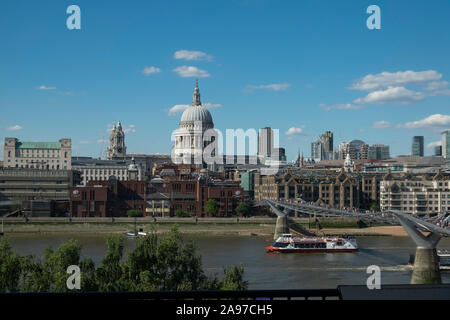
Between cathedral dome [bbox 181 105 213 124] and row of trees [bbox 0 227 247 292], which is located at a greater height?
cathedral dome [bbox 181 105 213 124]

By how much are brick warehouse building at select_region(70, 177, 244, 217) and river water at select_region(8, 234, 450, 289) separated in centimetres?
568

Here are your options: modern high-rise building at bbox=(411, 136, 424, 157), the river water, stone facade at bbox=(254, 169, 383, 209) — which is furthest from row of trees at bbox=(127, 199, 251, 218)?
modern high-rise building at bbox=(411, 136, 424, 157)

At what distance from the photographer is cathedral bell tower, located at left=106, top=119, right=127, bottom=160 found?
245ft

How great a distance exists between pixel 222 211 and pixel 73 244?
25.7 meters

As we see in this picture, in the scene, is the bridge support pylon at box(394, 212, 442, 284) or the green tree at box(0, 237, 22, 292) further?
the bridge support pylon at box(394, 212, 442, 284)

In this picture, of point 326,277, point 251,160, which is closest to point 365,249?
point 326,277

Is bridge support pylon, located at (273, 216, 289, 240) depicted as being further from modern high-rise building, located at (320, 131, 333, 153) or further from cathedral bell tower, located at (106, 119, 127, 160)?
modern high-rise building, located at (320, 131, 333, 153)

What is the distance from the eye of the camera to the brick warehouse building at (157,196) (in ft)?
114

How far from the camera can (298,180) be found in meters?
40.3

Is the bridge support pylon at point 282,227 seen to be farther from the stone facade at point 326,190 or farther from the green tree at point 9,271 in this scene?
the green tree at point 9,271

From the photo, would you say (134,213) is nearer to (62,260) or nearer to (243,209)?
(243,209)
